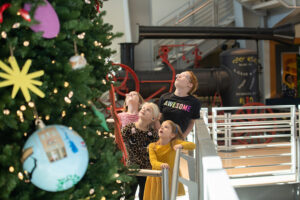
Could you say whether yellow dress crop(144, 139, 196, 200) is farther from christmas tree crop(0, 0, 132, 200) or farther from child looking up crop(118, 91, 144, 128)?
christmas tree crop(0, 0, 132, 200)

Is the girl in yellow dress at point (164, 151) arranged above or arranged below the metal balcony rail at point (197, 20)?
below

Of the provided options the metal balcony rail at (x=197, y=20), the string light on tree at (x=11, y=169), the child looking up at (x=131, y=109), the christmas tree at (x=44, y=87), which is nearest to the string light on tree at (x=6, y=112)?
the christmas tree at (x=44, y=87)

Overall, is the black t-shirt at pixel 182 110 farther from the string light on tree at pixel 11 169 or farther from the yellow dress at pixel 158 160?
the string light on tree at pixel 11 169

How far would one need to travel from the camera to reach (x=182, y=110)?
3623 mm

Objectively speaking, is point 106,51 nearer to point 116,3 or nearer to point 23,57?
point 23,57

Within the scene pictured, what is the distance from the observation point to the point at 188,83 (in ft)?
12.1

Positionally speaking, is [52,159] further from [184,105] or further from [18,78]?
[184,105]

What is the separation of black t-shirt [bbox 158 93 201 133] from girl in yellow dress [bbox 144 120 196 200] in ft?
2.05

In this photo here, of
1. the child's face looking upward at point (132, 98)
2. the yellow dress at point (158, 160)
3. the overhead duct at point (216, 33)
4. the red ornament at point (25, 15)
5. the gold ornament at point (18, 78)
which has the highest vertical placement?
the overhead duct at point (216, 33)

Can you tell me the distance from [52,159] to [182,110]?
2.62 m

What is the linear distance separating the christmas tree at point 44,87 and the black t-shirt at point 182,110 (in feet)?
7.32

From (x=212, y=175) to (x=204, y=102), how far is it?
9622 mm

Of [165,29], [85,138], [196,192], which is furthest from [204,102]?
[85,138]

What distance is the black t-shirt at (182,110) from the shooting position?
11.9 feet
